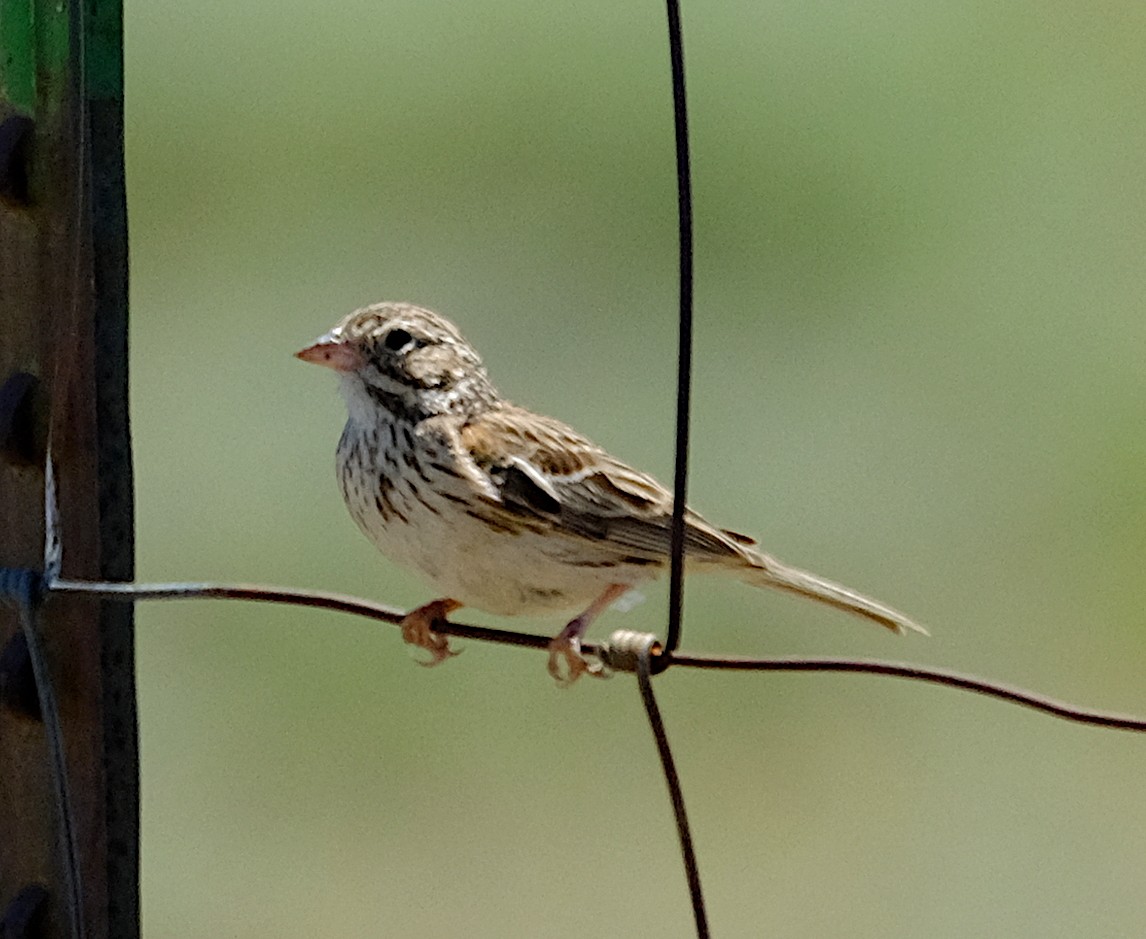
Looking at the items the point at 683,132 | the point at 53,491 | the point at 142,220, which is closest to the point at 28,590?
the point at 53,491

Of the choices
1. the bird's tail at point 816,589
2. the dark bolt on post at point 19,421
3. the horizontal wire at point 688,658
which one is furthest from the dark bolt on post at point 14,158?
the bird's tail at point 816,589

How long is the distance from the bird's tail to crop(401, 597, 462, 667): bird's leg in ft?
1.80

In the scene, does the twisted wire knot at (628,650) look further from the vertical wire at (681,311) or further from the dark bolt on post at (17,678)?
the dark bolt on post at (17,678)

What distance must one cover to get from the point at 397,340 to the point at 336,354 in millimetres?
119

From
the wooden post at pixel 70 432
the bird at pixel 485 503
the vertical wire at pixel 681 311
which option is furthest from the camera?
the bird at pixel 485 503

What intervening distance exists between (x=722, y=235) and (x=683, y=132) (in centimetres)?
762

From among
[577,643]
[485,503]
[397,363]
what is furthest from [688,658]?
[397,363]

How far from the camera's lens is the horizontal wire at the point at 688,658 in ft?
6.07

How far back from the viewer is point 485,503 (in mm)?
2924

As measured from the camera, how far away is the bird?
114 inches

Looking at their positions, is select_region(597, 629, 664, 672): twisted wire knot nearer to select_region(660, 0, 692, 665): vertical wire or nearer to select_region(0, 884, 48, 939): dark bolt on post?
select_region(660, 0, 692, 665): vertical wire

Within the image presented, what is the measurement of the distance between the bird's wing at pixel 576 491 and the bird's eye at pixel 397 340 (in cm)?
19

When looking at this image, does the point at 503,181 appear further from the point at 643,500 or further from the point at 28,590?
the point at 28,590

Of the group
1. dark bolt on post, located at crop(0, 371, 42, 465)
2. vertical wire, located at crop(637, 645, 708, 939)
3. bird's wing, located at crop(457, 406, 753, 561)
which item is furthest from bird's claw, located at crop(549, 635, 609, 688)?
dark bolt on post, located at crop(0, 371, 42, 465)
